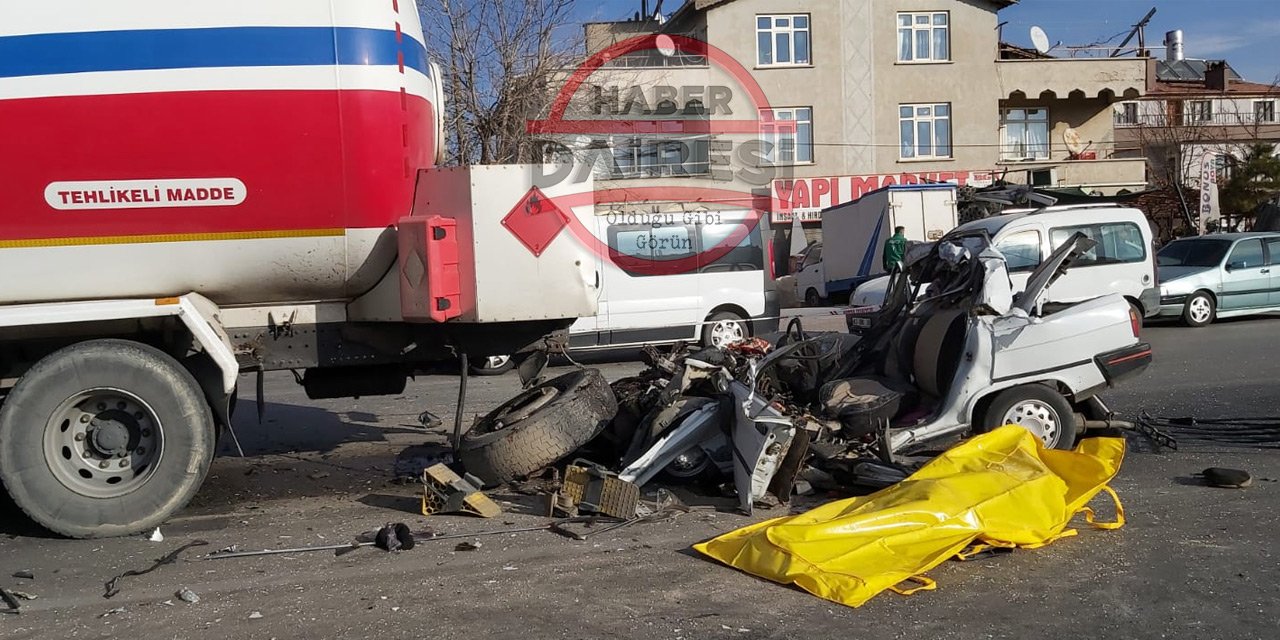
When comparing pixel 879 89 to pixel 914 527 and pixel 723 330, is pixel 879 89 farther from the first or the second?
pixel 914 527

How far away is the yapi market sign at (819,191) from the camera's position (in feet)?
107

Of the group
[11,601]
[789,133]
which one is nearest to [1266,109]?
[789,133]

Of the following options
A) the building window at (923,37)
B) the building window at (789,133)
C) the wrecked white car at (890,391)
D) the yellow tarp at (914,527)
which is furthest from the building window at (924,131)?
the yellow tarp at (914,527)

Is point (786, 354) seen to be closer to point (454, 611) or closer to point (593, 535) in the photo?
point (593, 535)

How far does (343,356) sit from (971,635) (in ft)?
14.3

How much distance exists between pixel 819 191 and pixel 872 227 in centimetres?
1010

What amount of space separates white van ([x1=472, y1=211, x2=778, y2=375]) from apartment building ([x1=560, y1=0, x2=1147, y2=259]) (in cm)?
1696

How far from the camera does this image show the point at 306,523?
6043 mm

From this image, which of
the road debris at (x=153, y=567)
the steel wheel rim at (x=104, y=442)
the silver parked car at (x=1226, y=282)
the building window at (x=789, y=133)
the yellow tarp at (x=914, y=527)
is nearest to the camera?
the yellow tarp at (x=914, y=527)

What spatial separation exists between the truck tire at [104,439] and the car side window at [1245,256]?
16.0m

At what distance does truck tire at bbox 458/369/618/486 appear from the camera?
630 centimetres

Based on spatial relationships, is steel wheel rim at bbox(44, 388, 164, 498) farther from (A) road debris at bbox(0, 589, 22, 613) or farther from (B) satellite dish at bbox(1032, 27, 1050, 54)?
(B) satellite dish at bbox(1032, 27, 1050, 54)

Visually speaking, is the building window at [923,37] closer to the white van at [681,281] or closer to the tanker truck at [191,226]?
the white van at [681,281]

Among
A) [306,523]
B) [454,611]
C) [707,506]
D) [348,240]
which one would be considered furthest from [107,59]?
[707,506]
